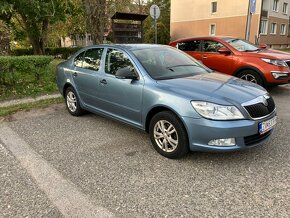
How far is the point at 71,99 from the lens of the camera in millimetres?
5754

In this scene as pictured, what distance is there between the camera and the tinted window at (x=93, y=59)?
16.2 ft

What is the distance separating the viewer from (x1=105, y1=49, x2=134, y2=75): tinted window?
4.37 m

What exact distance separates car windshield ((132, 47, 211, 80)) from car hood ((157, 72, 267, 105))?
0.69 ft

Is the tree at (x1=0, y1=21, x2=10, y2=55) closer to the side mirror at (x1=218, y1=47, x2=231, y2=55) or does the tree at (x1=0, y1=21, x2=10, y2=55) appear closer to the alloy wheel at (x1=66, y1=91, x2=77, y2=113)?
the alloy wheel at (x1=66, y1=91, x2=77, y2=113)

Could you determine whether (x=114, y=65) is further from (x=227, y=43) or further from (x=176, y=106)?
(x=227, y=43)

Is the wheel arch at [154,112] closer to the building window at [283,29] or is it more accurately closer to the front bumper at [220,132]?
the front bumper at [220,132]

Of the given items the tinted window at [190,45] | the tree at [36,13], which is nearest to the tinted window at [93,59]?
the tinted window at [190,45]

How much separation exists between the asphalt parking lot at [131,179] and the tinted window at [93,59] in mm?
1229

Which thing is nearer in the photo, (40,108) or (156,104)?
(156,104)

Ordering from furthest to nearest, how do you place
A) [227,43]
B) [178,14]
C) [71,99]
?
[178,14] → [227,43] → [71,99]

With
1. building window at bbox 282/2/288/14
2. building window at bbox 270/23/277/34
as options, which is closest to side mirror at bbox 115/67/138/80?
building window at bbox 270/23/277/34

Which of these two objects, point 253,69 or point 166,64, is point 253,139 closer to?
point 166,64

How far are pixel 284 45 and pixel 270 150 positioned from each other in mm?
32769

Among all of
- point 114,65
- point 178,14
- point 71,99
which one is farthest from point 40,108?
point 178,14
